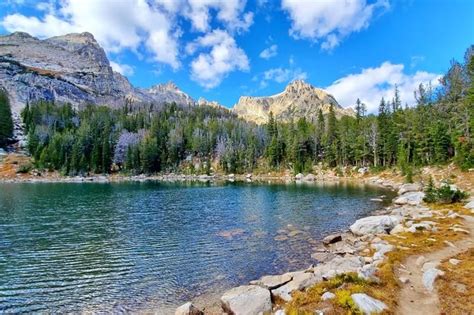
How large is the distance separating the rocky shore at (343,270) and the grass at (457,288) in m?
0.62

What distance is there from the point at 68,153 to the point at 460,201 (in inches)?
6434

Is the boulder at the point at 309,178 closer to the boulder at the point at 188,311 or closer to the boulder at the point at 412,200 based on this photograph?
the boulder at the point at 412,200

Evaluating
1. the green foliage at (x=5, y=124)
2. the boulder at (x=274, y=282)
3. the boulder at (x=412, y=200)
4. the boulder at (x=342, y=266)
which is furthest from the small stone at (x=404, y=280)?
the green foliage at (x=5, y=124)

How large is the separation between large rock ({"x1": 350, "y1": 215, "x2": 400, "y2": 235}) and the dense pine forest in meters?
43.2

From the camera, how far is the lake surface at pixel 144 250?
1902 cm

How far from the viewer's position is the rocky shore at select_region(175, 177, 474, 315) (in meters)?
15.3

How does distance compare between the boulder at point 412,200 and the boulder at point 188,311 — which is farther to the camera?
the boulder at point 412,200

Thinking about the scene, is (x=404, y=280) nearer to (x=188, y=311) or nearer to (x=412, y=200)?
(x=188, y=311)

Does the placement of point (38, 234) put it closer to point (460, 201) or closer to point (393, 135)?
point (460, 201)

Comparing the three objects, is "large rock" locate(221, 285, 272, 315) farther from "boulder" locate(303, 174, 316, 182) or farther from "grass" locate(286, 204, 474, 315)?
"boulder" locate(303, 174, 316, 182)

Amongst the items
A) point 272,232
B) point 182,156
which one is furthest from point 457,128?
point 182,156

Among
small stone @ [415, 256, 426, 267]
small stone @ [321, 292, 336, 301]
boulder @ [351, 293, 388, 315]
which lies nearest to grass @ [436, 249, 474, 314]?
small stone @ [415, 256, 426, 267]

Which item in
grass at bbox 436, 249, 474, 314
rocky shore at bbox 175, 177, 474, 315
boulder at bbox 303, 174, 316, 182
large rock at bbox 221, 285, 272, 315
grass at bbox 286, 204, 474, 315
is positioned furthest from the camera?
boulder at bbox 303, 174, 316, 182

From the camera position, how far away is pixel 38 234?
33969 mm
